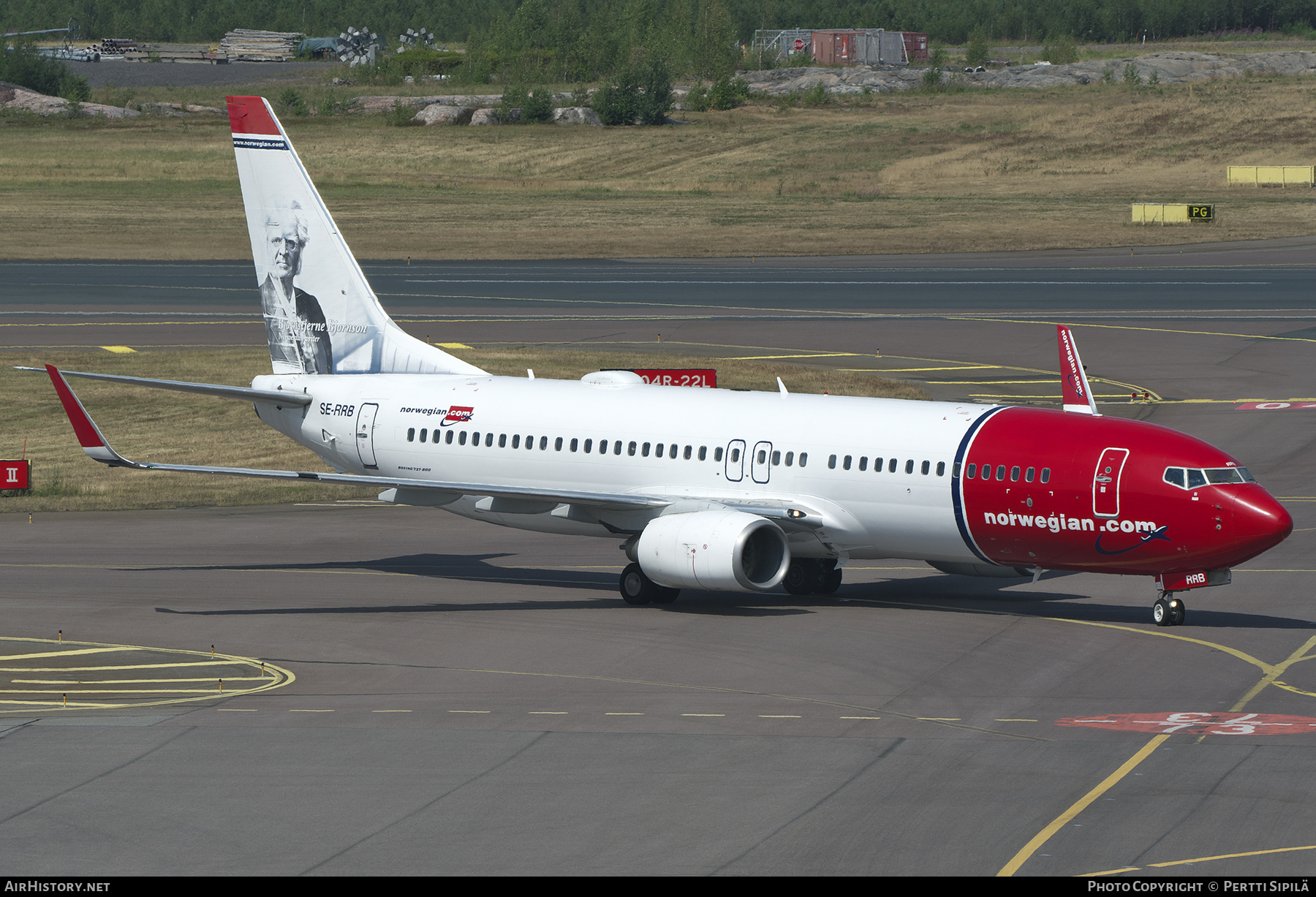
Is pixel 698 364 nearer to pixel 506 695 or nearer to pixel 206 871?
pixel 506 695

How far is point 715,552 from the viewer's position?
35125 millimetres

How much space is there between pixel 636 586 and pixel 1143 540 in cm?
1104

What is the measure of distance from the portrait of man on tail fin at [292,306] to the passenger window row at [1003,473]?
18227mm

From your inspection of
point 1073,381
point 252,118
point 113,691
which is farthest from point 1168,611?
point 252,118

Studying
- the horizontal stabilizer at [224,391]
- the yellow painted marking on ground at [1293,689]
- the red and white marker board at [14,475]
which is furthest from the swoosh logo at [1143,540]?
the red and white marker board at [14,475]

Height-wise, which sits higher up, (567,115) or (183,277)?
(567,115)

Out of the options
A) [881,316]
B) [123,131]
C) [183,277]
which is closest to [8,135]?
[123,131]

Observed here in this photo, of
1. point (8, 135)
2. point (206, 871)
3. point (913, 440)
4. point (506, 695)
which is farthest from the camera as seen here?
point (8, 135)

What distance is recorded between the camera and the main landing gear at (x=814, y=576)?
3866 centimetres

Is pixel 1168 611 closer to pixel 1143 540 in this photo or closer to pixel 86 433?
pixel 1143 540

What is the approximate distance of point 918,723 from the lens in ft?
90.5

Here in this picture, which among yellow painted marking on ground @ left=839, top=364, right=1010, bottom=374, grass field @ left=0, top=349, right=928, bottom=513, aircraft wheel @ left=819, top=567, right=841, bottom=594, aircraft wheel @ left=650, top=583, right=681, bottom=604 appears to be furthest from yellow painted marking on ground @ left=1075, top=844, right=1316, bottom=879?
yellow painted marking on ground @ left=839, top=364, right=1010, bottom=374

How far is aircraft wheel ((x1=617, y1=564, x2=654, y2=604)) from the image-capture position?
37.7 m

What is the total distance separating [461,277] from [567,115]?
9086 cm
